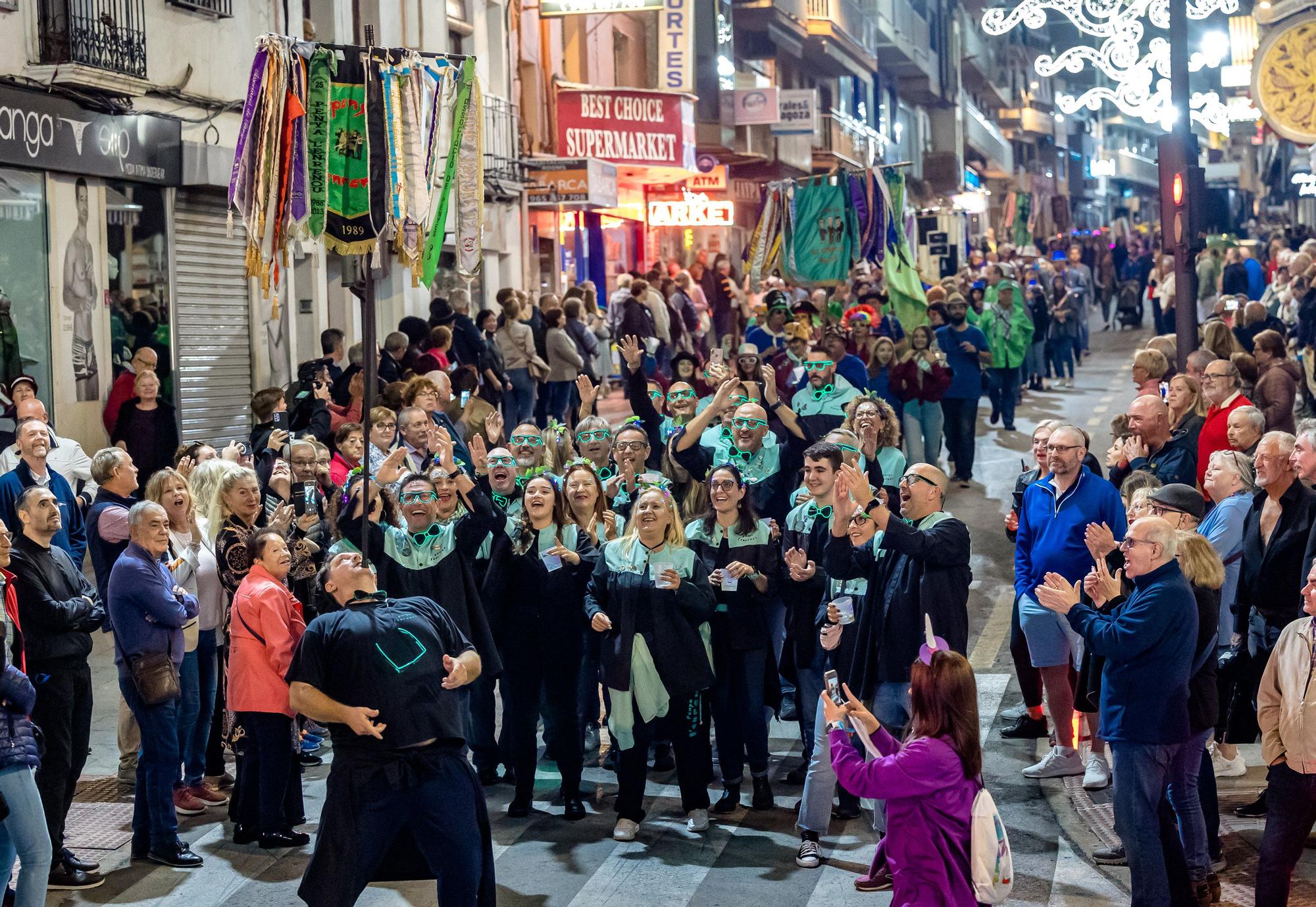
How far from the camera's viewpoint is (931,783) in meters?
6.06

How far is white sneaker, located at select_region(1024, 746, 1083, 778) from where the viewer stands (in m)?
9.49

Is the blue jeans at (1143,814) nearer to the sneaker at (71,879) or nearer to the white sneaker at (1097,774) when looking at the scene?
the white sneaker at (1097,774)

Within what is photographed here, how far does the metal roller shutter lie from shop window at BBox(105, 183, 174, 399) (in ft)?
0.87

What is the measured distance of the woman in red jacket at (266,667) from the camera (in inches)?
326

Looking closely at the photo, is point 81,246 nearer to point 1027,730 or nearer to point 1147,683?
point 1027,730

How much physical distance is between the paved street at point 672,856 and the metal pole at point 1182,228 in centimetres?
560

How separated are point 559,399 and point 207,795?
11.9 meters

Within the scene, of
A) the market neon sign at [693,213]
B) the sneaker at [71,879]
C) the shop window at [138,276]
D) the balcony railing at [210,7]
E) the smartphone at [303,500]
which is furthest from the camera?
the market neon sign at [693,213]

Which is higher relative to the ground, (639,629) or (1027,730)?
(639,629)

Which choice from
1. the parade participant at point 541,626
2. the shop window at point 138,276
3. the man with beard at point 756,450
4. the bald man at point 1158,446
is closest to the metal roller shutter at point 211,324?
the shop window at point 138,276

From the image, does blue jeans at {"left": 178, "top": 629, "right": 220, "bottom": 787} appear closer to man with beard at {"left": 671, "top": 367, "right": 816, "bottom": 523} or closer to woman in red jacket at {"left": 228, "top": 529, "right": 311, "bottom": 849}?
woman in red jacket at {"left": 228, "top": 529, "right": 311, "bottom": 849}

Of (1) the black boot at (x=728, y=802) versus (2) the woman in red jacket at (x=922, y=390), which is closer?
(1) the black boot at (x=728, y=802)

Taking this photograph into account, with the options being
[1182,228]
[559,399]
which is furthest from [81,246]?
[1182,228]

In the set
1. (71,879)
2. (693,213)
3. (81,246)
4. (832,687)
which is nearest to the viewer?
(832,687)
